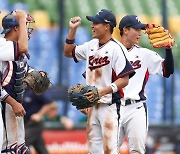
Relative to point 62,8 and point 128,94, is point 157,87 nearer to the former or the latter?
point 62,8

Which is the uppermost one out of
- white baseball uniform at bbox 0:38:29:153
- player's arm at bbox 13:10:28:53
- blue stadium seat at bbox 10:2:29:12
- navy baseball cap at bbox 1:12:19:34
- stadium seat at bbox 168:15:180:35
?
blue stadium seat at bbox 10:2:29:12

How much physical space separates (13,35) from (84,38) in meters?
9.04

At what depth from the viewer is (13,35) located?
8.78 metres

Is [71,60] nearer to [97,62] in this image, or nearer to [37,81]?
[97,62]

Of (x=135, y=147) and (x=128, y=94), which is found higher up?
(x=128, y=94)

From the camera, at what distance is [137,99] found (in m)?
9.80

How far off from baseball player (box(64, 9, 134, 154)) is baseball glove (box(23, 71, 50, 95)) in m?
0.56

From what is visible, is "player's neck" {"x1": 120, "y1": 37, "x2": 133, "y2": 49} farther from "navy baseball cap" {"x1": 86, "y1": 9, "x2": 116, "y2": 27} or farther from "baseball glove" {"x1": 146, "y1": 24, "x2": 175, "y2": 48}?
"navy baseball cap" {"x1": 86, "y1": 9, "x2": 116, "y2": 27}

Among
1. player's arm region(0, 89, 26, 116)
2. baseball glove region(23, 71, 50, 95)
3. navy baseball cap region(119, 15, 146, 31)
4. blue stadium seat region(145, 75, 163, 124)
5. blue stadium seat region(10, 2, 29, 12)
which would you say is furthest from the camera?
blue stadium seat region(10, 2, 29, 12)

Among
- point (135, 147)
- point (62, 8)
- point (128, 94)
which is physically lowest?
point (135, 147)

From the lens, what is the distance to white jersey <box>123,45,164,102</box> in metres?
9.82

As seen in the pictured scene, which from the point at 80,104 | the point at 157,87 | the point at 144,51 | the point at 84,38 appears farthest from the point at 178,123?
the point at 80,104

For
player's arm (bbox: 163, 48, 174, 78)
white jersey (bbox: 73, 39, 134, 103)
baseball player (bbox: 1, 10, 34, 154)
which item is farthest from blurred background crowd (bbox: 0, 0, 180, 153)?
baseball player (bbox: 1, 10, 34, 154)

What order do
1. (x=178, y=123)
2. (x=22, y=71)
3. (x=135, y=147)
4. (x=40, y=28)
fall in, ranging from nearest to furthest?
(x=22, y=71), (x=135, y=147), (x=178, y=123), (x=40, y=28)
